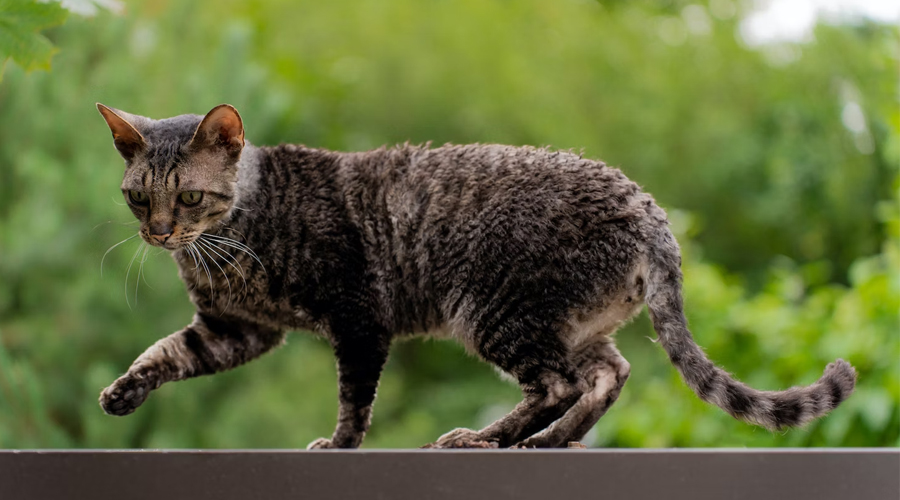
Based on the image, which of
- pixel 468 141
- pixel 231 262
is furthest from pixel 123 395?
pixel 468 141

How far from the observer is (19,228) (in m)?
2.27

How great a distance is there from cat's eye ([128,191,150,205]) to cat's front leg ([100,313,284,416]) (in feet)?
0.67

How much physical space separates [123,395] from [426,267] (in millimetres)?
426

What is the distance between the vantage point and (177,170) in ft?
3.42

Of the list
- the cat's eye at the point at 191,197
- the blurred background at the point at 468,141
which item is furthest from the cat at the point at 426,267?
the blurred background at the point at 468,141

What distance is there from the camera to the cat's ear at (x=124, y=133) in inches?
40.2

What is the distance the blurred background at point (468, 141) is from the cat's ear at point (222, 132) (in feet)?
0.83

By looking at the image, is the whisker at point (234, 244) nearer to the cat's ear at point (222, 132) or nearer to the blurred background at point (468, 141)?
the cat's ear at point (222, 132)

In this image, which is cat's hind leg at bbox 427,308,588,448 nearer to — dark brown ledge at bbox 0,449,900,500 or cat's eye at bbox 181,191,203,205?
dark brown ledge at bbox 0,449,900,500

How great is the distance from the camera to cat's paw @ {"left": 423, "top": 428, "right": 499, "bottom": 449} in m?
1.03

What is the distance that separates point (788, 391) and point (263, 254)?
701mm

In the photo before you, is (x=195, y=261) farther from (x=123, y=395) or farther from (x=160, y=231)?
(x=123, y=395)

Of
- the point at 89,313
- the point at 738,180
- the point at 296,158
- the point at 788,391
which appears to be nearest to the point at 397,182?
the point at 296,158

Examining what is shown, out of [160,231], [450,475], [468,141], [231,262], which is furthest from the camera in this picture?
[468,141]
